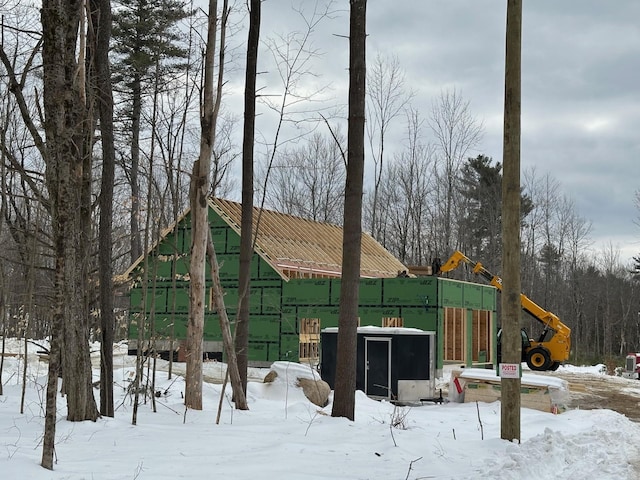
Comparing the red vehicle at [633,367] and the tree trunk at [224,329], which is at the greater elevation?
the tree trunk at [224,329]

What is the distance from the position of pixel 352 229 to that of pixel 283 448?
136 inches

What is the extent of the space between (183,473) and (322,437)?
8.34 ft

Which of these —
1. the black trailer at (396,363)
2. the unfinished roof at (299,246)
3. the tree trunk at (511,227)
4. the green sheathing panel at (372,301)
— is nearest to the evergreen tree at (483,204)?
the unfinished roof at (299,246)

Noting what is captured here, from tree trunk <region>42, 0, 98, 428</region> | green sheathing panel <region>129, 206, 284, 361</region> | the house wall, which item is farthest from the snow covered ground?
green sheathing panel <region>129, 206, 284, 361</region>

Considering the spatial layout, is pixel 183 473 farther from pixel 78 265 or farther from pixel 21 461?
pixel 78 265

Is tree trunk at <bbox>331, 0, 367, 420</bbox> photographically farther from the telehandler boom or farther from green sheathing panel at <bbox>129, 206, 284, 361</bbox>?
the telehandler boom

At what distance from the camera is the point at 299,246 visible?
26562 millimetres

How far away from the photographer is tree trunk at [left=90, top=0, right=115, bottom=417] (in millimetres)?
9055

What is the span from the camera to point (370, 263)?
28484 mm

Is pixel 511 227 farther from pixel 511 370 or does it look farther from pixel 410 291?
pixel 410 291

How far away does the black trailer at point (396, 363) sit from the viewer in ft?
51.0

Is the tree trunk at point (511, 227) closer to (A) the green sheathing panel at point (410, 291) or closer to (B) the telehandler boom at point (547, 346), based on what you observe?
(A) the green sheathing panel at point (410, 291)

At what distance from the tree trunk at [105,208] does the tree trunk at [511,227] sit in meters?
5.21

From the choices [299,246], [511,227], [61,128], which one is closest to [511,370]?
[511,227]
